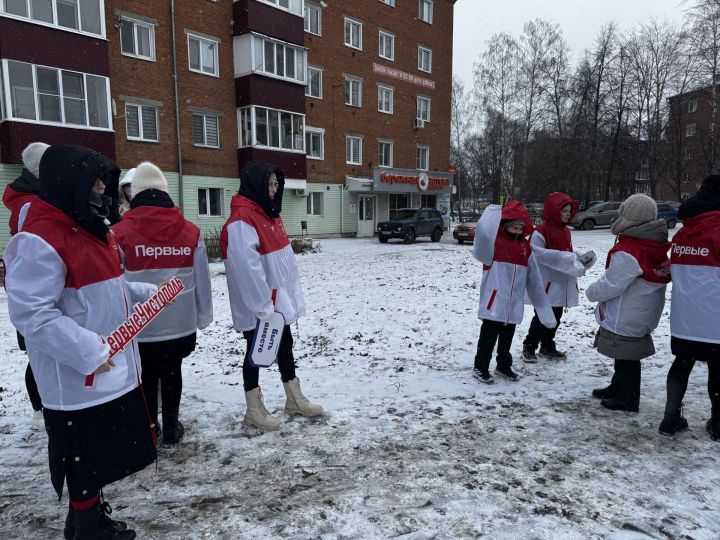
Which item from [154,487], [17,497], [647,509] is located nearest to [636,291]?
[647,509]

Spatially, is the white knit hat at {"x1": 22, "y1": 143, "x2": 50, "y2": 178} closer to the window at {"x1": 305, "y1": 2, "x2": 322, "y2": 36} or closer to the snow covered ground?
the snow covered ground

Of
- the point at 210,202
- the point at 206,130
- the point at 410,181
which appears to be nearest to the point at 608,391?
the point at 210,202

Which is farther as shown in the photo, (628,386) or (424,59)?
(424,59)

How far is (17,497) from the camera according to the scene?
2826 millimetres

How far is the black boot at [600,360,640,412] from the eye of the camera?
4.03m

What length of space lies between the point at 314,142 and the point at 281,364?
22.2 metres

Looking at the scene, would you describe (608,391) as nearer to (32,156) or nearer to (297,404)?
(297,404)

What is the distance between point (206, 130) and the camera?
20.3m

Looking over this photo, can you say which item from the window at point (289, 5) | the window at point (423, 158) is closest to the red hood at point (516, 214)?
the window at point (289, 5)

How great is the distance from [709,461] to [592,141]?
37.6 metres

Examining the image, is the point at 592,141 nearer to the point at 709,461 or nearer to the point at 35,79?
the point at 35,79

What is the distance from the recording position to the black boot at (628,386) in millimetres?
4027

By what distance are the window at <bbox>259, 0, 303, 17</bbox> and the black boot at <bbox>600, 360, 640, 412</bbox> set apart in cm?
2171

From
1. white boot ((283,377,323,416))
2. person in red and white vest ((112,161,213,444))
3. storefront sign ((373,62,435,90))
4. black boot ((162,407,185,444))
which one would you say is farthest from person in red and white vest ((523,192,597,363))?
storefront sign ((373,62,435,90))
